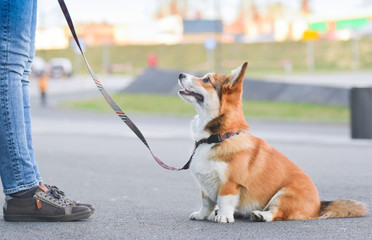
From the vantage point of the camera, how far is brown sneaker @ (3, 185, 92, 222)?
12.6ft

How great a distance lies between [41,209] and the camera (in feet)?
12.6

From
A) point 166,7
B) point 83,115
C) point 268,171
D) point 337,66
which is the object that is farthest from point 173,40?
point 268,171

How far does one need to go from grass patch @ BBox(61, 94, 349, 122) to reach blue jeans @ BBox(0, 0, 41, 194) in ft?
43.5

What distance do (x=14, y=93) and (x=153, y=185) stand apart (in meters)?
2.46

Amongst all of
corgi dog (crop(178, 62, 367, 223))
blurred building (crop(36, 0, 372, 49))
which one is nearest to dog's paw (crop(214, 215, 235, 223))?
corgi dog (crop(178, 62, 367, 223))

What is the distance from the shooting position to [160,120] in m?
18.7

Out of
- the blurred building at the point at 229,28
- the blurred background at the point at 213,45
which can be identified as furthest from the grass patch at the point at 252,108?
the blurred building at the point at 229,28

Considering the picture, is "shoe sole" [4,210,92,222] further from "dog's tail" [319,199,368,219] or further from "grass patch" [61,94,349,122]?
"grass patch" [61,94,349,122]

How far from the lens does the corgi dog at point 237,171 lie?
3.98 m

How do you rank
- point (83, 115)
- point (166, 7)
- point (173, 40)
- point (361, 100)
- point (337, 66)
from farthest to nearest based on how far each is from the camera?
point (166, 7) → point (173, 40) → point (337, 66) → point (83, 115) → point (361, 100)

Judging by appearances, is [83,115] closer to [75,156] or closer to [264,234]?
[75,156]

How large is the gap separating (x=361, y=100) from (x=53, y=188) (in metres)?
9.50

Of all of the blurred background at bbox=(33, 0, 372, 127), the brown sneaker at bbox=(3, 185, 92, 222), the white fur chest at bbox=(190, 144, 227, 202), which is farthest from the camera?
the blurred background at bbox=(33, 0, 372, 127)

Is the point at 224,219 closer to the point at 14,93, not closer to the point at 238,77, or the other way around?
the point at 238,77
